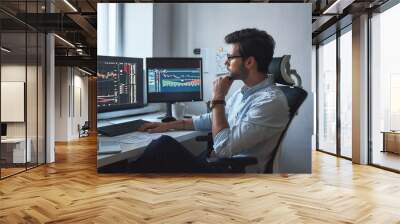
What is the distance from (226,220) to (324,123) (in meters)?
7.78

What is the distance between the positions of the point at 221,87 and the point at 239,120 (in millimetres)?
640

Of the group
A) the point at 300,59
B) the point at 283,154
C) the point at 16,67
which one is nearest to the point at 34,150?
the point at 16,67

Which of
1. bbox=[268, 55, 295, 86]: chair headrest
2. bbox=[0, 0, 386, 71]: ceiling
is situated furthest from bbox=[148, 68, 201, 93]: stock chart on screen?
bbox=[0, 0, 386, 71]: ceiling

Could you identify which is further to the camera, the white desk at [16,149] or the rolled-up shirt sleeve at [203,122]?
the white desk at [16,149]

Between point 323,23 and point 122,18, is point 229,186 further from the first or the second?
point 323,23

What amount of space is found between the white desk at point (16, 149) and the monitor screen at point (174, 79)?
303 cm

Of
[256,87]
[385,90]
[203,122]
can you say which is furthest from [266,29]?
[385,90]

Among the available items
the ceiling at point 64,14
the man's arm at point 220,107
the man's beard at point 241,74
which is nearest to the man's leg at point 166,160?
the man's arm at point 220,107

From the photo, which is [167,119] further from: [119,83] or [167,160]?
[119,83]

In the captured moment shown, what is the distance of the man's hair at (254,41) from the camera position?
255 inches

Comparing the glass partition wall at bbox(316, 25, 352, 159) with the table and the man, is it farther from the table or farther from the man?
the man

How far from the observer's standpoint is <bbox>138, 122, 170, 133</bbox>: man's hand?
6504 millimetres

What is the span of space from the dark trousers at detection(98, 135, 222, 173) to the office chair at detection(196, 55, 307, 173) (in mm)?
172

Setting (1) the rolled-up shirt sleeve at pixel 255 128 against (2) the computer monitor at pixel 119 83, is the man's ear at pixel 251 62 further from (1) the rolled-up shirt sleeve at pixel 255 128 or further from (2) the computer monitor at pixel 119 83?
(2) the computer monitor at pixel 119 83
